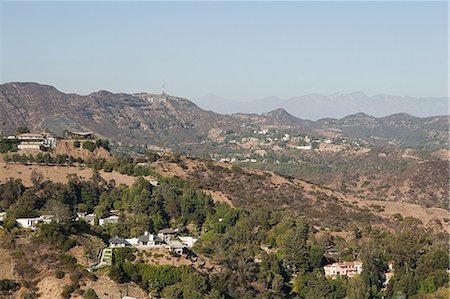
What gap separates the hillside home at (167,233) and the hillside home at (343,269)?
28.6 ft

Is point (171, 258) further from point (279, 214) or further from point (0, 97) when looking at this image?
point (0, 97)

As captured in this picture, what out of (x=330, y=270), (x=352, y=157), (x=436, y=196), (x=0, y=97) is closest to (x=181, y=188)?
(x=330, y=270)

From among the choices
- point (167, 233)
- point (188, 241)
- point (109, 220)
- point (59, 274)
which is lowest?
point (188, 241)

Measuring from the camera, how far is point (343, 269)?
38938 millimetres

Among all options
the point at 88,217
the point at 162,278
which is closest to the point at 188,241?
the point at 88,217

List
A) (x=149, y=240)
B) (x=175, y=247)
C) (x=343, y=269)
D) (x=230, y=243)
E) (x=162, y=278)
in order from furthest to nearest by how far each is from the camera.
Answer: (x=230, y=243)
(x=343, y=269)
(x=149, y=240)
(x=175, y=247)
(x=162, y=278)

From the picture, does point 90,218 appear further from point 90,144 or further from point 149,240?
point 90,144

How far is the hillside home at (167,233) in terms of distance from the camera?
4140cm

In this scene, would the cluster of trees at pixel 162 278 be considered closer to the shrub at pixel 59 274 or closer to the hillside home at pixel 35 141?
the shrub at pixel 59 274

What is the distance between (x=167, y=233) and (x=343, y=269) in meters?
10.0

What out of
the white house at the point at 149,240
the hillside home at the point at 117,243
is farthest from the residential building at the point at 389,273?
the hillside home at the point at 117,243

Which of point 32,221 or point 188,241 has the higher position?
point 32,221

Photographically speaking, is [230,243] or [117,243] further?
[230,243]

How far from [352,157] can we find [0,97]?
6675 centimetres
